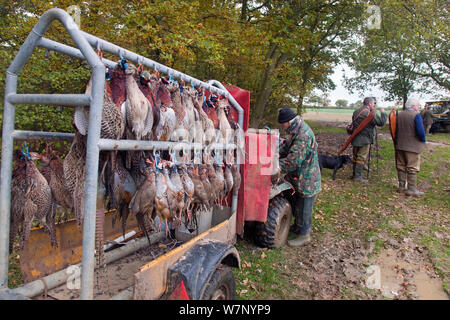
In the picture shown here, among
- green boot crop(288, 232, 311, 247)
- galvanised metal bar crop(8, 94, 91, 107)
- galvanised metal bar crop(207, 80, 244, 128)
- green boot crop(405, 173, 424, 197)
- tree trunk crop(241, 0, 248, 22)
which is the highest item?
tree trunk crop(241, 0, 248, 22)

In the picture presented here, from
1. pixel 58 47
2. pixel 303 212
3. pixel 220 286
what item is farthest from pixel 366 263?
pixel 58 47

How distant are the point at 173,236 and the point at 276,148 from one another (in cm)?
181

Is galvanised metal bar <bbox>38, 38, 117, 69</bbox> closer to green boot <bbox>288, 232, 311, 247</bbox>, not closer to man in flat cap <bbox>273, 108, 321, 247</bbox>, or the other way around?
man in flat cap <bbox>273, 108, 321, 247</bbox>

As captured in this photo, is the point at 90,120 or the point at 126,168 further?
the point at 126,168

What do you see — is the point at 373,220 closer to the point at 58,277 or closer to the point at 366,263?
the point at 366,263

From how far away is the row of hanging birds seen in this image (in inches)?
85.6

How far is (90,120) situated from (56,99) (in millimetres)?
404

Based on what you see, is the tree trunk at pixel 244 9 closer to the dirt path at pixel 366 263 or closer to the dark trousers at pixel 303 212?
the dirt path at pixel 366 263

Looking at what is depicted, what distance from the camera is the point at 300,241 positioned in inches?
193

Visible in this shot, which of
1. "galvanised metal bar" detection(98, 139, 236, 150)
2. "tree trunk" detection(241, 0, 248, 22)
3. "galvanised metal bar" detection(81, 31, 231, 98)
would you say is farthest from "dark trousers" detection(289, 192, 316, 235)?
"tree trunk" detection(241, 0, 248, 22)

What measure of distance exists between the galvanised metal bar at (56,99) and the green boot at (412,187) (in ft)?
26.1

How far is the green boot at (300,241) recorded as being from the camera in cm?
485

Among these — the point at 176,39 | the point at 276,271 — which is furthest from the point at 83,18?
the point at 276,271

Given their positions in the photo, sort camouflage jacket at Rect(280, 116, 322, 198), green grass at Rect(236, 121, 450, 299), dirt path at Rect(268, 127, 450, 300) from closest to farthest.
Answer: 1. dirt path at Rect(268, 127, 450, 300)
2. green grass at Rect(236, 121, 450, 299)
3. camouflage jacket at Rect(280, 116, 322, 198)
